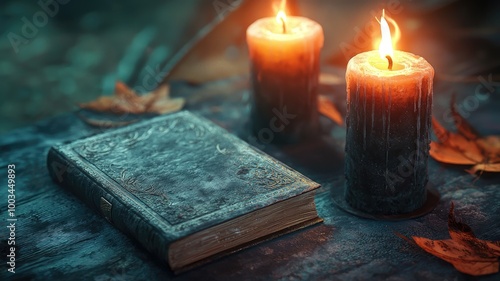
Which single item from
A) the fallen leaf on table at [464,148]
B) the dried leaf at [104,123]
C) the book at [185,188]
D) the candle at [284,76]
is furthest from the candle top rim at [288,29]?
the dried leaf at [104,123]

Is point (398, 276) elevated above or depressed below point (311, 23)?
below

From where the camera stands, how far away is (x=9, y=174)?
195 centimetres

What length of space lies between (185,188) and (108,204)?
0.58 ft

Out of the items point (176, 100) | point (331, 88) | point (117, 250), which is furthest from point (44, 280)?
point (331, 88)

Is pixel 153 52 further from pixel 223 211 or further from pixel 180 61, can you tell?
pixel 223 211

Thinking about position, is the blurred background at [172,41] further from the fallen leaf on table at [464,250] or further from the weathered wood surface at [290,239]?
the fallen leaf on table at [464,250]

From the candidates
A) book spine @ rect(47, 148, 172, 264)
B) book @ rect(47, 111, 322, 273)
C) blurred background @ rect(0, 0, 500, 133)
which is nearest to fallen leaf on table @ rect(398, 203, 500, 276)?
book @ rect(47, 111, 322, 273)

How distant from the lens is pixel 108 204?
164 cm

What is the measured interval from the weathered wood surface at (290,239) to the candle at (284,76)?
2.6 inches

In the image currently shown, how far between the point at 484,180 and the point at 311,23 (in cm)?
63

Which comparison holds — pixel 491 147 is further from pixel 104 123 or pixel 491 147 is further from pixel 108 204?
pixel 104 123

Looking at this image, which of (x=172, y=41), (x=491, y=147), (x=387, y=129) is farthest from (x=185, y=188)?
(x=172, y=41)

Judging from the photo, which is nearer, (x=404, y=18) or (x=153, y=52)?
(x=404, y=18)

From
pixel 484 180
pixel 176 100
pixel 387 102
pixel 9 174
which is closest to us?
pixel 387 102
